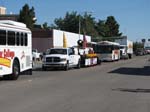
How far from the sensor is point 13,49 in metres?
25.9

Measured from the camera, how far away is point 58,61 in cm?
3806

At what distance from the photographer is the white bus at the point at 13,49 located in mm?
24469

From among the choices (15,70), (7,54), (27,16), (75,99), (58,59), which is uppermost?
(27,16)

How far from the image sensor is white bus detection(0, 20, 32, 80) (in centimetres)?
2447

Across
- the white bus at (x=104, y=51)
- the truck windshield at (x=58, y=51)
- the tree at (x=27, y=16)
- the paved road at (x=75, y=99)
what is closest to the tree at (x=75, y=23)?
the tree at (x=27, y=16)

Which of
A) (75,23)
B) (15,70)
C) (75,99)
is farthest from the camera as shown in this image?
(75,23)

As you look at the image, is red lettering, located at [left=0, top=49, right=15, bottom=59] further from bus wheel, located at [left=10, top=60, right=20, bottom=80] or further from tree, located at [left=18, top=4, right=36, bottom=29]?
tree, located at [left=18, top=4, right=36, bottom=29]

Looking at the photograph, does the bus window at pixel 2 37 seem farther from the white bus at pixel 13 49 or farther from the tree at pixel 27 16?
the tree at pixel 27 16

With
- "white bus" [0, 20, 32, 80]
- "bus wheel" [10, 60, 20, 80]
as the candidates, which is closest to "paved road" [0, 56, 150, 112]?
"white bus" [0, 20, 32, 80]

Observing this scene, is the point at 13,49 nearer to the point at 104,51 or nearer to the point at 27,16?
the point at 104,51

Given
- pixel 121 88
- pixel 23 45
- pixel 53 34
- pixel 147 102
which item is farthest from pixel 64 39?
pixel 147 102

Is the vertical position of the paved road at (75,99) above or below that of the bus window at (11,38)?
below

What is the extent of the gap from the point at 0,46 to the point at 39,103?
9.28m

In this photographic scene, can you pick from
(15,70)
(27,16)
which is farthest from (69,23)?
(15,70)
